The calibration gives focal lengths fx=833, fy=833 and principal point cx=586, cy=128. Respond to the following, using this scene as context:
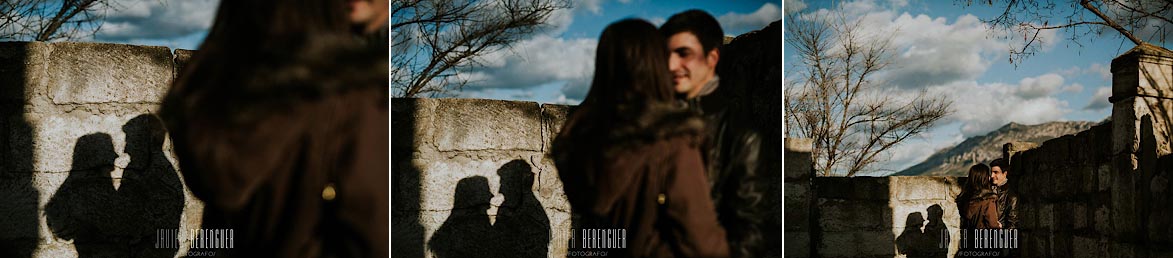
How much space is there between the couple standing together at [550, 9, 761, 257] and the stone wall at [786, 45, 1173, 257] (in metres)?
0.86

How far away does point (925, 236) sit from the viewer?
760 cm

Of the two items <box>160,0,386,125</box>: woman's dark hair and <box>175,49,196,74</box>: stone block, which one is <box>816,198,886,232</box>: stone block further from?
<box>160,0,386,125</box>: woman's dark hair

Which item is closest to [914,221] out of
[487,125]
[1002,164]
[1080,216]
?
[1002,164]

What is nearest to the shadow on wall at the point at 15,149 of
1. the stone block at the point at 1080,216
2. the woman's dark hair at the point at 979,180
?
the stone block at the point at 1080,216

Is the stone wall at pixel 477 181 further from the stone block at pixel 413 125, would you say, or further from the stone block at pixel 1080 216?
the stone block at pixel 1080 216

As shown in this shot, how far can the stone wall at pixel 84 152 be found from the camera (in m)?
2.45

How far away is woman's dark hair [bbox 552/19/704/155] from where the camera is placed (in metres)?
1.98

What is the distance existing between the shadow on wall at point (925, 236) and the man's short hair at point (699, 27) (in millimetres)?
5823

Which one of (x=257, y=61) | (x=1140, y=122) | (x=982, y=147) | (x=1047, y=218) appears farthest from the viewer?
(x=982, y=147)

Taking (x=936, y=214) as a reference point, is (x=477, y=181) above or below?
above

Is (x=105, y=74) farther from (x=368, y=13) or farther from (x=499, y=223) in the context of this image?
(x=499, y=223)

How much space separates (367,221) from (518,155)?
28.6 inches

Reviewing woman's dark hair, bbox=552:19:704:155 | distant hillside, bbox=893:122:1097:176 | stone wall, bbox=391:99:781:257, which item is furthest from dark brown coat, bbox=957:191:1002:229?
distant hillside, bbox=893:122:1097:176

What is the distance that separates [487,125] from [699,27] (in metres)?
0.75
